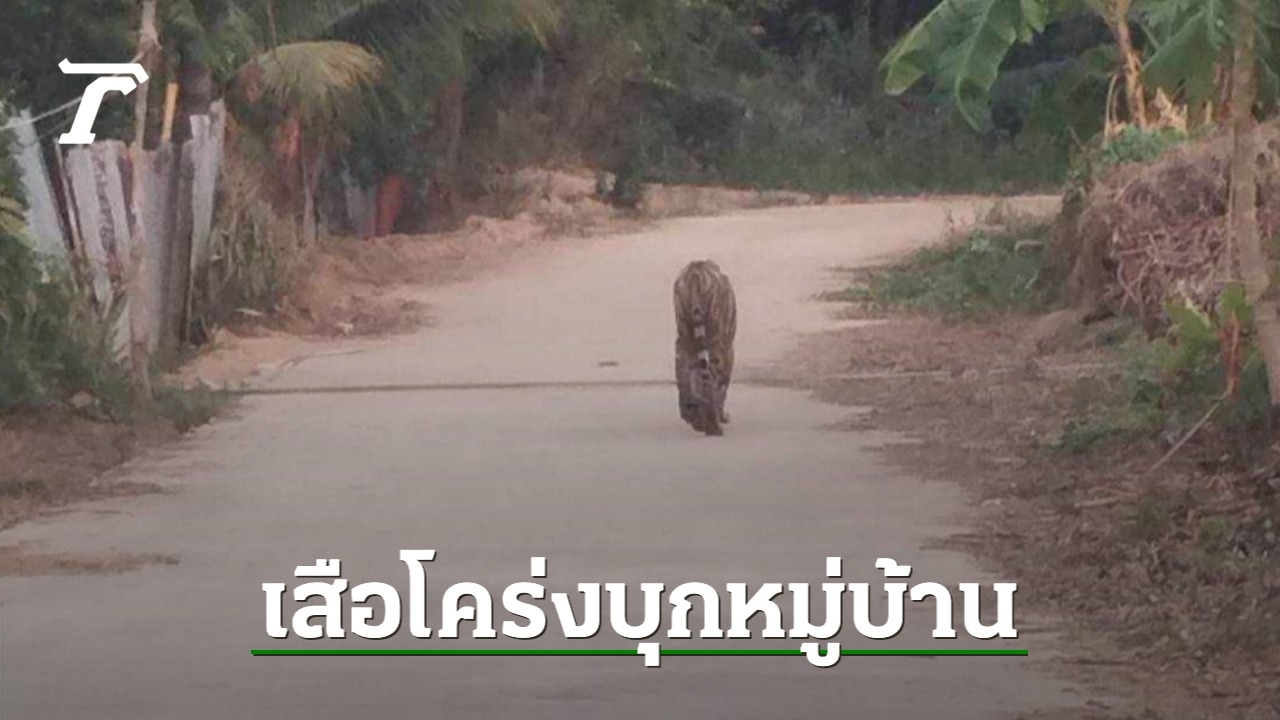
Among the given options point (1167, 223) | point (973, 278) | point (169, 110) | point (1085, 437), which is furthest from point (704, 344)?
point (973, 278)

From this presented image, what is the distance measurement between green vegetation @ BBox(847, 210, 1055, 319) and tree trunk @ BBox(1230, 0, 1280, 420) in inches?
388

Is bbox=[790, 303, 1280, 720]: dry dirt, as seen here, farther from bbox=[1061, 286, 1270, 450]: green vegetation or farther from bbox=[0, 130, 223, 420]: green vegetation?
bbox=[0, 130, 223, 420]: green vegetation

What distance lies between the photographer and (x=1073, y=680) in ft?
28.7

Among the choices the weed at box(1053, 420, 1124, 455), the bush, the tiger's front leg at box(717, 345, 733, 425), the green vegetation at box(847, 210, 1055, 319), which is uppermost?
the bush

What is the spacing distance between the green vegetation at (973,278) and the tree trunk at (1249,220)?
985 centimetres

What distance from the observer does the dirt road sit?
27.8 ft

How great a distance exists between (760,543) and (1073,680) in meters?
2.85

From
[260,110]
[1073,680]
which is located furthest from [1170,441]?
[260,110]

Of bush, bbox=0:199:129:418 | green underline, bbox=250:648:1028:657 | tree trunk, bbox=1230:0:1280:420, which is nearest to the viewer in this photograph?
green underline, bbox=250:648:1028:657

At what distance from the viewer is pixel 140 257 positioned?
16375mm

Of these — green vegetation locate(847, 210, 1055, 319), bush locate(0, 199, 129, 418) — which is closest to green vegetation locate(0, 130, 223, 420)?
bush locate(0, 199, 129, 418)

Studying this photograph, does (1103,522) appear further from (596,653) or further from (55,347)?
(55,347)

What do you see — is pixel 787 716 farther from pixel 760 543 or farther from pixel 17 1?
pixel 17 1

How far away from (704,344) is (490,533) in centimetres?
385
